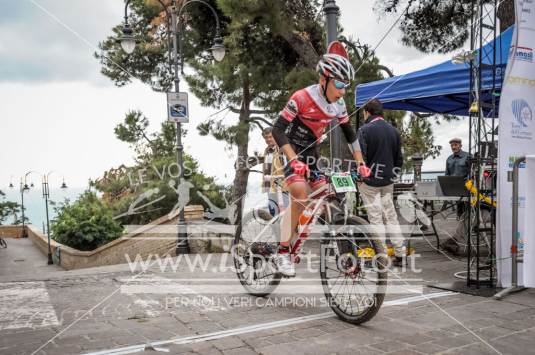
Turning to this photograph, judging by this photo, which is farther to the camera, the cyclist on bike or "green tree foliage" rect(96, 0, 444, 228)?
"green tree foliage" rect(96, 0, 444, 228)

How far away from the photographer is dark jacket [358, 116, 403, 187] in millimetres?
5844

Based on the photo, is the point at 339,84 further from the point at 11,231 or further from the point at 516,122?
the point at 11,231

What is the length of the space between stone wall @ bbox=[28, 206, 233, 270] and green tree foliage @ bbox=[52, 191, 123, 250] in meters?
0.79

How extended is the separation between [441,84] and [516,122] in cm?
211

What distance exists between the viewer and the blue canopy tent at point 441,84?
19.4 feet

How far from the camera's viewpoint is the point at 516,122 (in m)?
4.64

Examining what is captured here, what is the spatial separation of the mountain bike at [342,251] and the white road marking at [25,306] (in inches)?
80.7

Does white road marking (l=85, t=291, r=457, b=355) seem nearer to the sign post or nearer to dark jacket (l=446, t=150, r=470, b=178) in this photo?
dark jacket (l=446, t=150, r=470, b=178)

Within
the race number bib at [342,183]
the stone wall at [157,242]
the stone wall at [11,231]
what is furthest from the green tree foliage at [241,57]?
the stone wall at [11,231]

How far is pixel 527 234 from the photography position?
167 inches

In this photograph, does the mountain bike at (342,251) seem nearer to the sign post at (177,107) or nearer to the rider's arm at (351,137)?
the rider's arm at (351,137)

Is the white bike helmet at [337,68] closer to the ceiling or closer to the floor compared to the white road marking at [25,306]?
closer to the ceiling

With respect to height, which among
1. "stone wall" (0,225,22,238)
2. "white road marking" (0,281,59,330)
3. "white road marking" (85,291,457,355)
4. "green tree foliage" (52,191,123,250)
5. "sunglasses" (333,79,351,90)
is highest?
"sunglasses" (333,79,351,90)

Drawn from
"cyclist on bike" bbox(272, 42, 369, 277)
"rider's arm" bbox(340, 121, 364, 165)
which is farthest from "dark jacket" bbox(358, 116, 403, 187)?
"cyclist on bike" bbox(272, 42, 369, 277)
